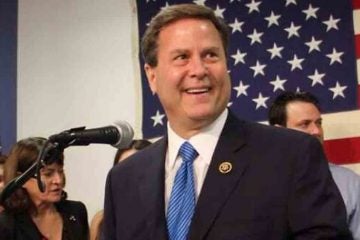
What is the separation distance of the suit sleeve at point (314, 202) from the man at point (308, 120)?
1.25 m

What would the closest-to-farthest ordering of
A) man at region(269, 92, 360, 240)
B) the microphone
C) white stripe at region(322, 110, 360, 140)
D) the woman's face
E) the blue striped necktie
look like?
the blue striped necktie, the microphone, man at region(269, 92, 360, 240), the woman's face, white stripe at region(322, 110, 360, 140)

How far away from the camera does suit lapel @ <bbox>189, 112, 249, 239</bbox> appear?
130cm

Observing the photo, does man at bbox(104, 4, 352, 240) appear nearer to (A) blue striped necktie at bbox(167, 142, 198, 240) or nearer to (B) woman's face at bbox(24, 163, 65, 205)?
(A) blue striped necktie at bbox(167, 142, 198, 240)

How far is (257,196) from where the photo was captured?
51.3 inches

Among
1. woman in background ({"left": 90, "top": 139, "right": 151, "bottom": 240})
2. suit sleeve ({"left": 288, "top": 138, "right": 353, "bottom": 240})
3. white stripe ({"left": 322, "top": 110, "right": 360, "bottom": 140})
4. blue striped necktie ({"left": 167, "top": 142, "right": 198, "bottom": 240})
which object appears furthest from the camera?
woman in background ({"left": 90, "top": 139, "right": 151, "bottom": 240})

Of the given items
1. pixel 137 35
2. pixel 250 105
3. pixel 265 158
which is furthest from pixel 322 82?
pixel 265 158

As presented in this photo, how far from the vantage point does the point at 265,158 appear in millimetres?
1354

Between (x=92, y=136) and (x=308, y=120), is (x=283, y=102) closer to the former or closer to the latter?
(x=308, y=120)

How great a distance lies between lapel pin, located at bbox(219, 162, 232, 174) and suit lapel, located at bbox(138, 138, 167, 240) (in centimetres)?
15

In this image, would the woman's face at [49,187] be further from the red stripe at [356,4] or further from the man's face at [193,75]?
the red stripe at [356,4]

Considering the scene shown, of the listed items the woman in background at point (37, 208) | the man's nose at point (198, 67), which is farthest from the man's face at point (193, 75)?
the woman in background at point (37, 208)

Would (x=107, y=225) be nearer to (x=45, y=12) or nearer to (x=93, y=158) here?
(x=93, y=158)

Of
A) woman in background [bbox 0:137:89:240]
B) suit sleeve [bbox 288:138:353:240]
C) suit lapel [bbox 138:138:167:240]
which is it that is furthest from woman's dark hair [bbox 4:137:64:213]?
suit sleeve [bbox 288:138:353:240]

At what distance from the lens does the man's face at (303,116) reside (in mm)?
2721
